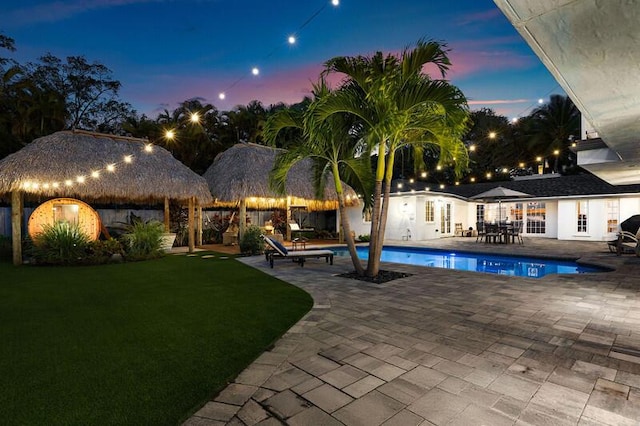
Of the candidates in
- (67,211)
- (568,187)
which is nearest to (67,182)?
(67,211)

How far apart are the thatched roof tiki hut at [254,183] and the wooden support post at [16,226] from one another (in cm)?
605

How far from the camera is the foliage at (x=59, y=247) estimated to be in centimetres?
938

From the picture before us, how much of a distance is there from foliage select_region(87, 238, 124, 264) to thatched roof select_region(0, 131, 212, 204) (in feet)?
6.53

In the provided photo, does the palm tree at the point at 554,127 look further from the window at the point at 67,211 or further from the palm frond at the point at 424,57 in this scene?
the window at the point at 67,211

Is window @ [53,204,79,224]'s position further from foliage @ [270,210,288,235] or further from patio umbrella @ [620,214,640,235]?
patio umbrella @ [620,214,640,235]

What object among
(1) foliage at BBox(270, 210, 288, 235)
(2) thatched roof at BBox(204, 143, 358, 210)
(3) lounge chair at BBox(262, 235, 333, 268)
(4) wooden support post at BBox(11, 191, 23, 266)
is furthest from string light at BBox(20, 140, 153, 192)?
(1) foliage at BBox(270, 210, 288, 235)

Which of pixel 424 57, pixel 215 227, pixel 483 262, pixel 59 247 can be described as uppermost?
pixel 424 57

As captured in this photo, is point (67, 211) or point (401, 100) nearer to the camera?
point (401, 100)

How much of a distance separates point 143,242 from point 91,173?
9.58ft

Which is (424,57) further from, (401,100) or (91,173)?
(91,173)

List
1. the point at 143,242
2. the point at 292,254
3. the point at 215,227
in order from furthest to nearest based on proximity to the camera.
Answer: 1. the point at 215,227
2. the point at 143,242
3. the point at 292,254

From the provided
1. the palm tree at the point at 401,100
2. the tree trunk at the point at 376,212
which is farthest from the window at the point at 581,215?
the tree trunk at the point at 376,212

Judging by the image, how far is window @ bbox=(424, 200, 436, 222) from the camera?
684 inches

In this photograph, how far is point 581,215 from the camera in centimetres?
1656
